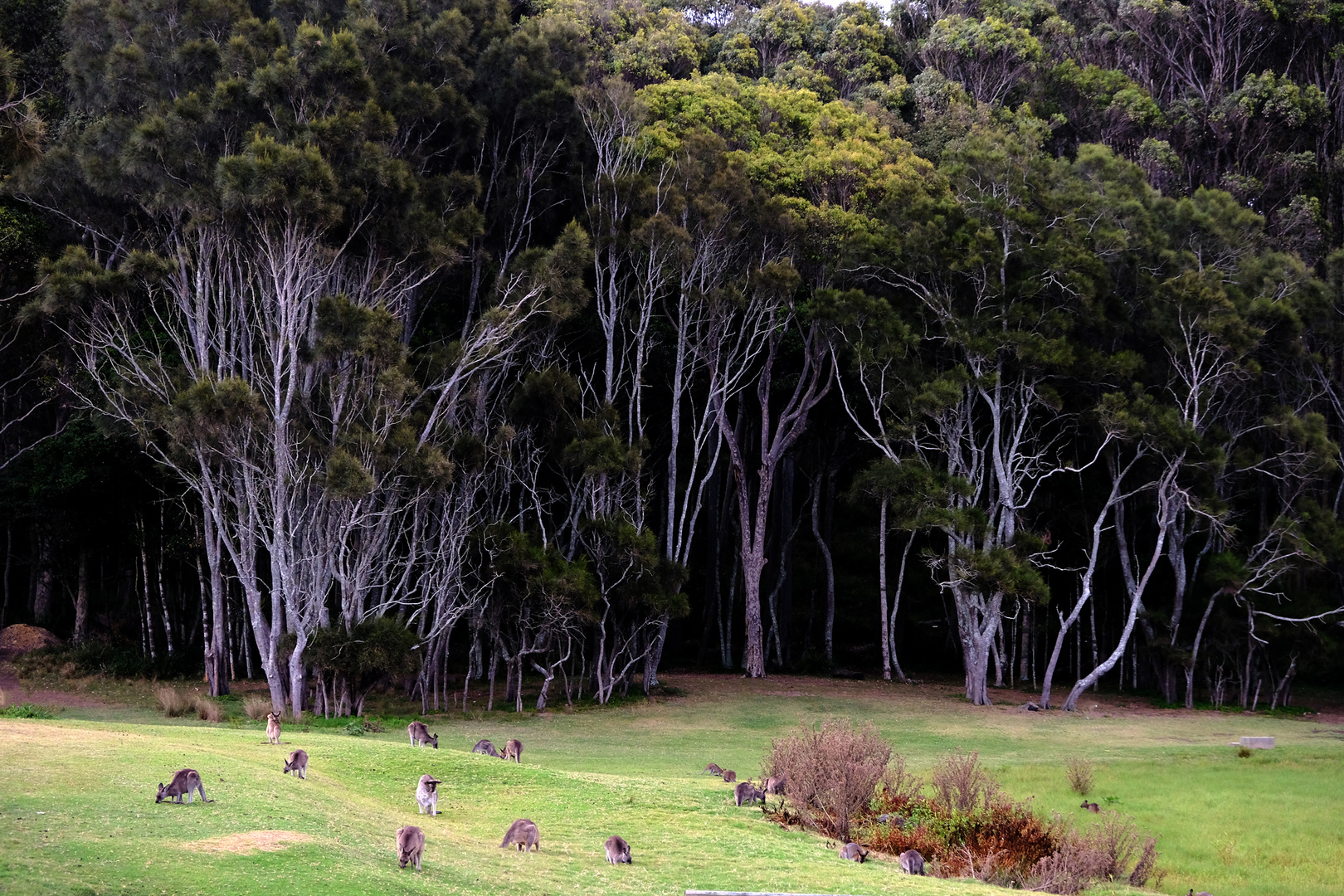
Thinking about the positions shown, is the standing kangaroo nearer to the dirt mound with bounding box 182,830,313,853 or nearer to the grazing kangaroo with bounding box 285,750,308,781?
the dirt mound with bounding box 182,830,313,853

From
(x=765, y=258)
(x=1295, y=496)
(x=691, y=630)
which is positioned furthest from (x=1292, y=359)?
(x=691, y=630)

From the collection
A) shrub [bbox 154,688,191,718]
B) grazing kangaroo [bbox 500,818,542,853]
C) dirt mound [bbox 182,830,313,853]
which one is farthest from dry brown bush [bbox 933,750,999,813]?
shrub [bbox 154,688,191,718]

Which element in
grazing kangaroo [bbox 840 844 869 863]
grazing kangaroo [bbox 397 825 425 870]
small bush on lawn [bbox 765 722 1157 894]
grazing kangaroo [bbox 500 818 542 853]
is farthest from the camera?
small bush on lawn [bbox 765 722 1157 894]

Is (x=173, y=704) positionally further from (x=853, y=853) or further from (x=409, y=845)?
(x=853, y=853)

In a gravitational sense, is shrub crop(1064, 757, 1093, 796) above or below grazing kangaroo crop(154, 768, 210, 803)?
below

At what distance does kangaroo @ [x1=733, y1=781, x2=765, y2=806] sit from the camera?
14648mm

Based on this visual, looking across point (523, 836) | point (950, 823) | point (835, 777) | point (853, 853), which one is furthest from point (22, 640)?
point (853, 853)

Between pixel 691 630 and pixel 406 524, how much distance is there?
57.0 feet

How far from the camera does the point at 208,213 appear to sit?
2530 cm

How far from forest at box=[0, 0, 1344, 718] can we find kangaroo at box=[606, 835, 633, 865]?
→ 14.7 metres

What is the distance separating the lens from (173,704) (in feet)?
75.8

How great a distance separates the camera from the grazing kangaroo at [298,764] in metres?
12.8

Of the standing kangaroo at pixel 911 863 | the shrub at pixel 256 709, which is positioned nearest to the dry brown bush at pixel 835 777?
the standing kangaroo at pixel 911 863

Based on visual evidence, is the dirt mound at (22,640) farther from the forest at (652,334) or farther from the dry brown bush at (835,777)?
the dry brown bush at (835,777)
